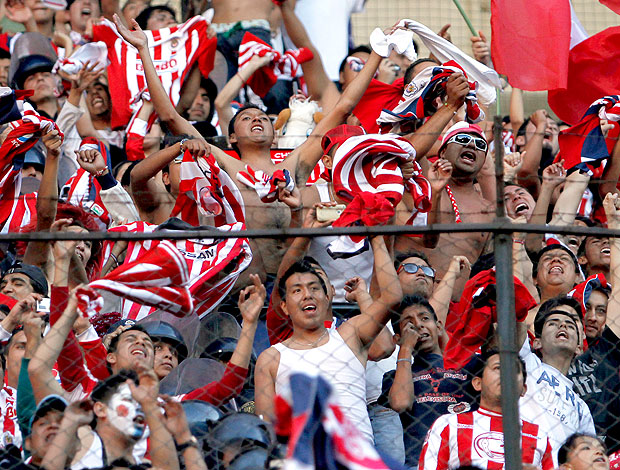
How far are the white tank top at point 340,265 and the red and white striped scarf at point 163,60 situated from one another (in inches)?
111

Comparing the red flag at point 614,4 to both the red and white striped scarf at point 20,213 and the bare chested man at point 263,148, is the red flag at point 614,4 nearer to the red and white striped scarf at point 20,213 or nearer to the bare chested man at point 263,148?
the bare chested man at point 263,148

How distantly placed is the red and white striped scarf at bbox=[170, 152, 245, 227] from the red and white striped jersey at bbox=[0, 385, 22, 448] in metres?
1.58

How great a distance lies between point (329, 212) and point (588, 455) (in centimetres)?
173

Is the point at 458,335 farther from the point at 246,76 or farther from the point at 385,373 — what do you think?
the point at 246,76

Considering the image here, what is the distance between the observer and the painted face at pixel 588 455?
6.50m

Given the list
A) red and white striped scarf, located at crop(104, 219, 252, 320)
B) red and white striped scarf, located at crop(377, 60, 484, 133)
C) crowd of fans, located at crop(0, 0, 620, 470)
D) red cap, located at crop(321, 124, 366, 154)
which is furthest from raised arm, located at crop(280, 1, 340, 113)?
red and white striped scarf, located at crop(104, 219, 252, 320)

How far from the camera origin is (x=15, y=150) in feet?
25.7

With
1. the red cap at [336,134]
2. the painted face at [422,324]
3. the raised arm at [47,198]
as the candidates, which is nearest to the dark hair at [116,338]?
the raised arm at [47,198]

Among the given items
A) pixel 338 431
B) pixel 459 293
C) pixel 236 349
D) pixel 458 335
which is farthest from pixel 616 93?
pixel 338 431

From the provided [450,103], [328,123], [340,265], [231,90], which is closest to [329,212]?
[340,265]

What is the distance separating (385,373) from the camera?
7266mm

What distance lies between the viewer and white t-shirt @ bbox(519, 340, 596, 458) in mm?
6750

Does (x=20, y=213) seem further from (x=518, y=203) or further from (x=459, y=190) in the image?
(x=518, y=203)

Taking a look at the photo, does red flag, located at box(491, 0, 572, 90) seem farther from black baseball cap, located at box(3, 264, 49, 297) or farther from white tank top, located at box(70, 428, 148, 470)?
white tank top, located at box(70, 428, 148, 470)
